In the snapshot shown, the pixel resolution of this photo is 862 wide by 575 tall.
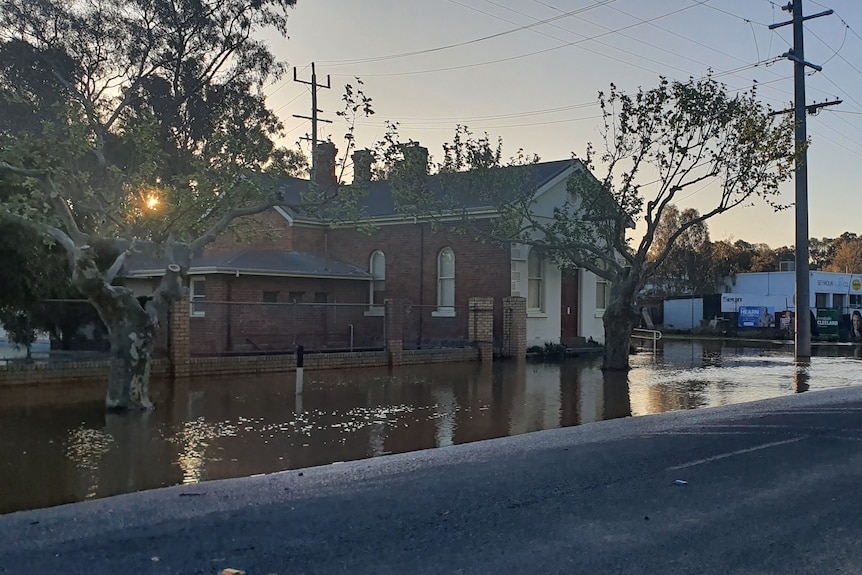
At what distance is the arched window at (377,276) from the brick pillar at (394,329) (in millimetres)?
8188

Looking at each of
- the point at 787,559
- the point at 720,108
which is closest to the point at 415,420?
the point at 787,559

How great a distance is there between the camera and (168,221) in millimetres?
14891

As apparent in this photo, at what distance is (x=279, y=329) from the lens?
87.1 feet

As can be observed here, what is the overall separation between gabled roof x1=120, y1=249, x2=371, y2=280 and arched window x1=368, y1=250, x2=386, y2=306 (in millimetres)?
661

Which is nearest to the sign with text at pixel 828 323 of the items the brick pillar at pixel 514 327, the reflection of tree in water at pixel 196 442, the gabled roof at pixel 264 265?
the brick pillar at pixel 514 327

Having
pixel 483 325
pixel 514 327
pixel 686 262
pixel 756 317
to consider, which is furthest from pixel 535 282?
pixel 686 262

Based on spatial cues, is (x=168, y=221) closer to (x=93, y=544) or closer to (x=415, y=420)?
(x=415, y=420)

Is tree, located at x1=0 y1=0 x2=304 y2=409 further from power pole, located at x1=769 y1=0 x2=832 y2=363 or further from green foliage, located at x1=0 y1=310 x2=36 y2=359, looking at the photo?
power pole, located at x1=769 y1=0 x2=832 y2=363

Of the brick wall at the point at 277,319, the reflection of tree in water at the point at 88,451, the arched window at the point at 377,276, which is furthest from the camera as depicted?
the arched window at the point at 377,276

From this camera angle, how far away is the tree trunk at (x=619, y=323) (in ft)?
74.1

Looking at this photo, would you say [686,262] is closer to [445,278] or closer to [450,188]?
[445,278]

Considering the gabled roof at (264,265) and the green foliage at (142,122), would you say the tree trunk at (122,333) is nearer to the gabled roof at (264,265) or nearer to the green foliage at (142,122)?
the green foliage at (142,122)


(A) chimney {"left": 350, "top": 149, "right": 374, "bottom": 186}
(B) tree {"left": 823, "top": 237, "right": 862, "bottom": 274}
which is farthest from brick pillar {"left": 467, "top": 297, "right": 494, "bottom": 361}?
(B) tree {"left": 823, "top": 237, "right": 862, "bottom": 274}

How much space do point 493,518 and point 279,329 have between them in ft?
65.6
